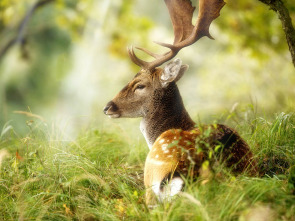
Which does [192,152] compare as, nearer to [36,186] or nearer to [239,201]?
[239,201]

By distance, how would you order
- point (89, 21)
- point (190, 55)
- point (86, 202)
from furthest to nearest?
1. point (190, 55)
2. point (89, 21)
3. point (86, 202)

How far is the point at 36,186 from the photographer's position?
371cm

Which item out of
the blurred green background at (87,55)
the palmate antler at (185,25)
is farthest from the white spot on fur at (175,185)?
the blurred green background at (87,55)

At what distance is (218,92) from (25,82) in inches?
215

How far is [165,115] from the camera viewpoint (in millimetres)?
3762

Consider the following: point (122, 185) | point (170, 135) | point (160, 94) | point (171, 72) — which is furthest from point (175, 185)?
point (171, 72)

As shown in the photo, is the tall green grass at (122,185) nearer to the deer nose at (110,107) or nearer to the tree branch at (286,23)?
the deer nose at (110,107)

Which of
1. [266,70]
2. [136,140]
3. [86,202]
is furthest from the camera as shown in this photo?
[266,70]

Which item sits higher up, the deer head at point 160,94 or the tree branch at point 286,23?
the tree branch at point 286,23

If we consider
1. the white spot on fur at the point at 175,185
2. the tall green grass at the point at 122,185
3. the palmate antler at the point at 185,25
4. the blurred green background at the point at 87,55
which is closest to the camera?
the tall green grass at the point at 122,185

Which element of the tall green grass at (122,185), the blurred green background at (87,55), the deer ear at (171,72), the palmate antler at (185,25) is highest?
the palmate antler at (185,25)

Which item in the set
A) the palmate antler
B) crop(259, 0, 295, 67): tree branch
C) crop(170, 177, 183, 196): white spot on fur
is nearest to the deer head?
the palmate antler

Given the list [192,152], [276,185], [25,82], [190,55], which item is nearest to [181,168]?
[192,152]

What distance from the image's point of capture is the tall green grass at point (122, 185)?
281 cm
